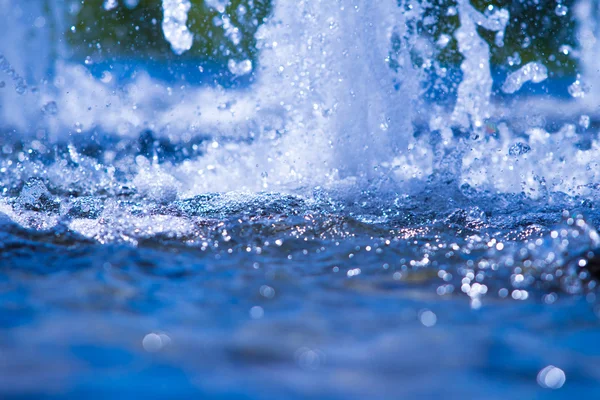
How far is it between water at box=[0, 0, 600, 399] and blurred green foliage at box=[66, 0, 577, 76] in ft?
17.7

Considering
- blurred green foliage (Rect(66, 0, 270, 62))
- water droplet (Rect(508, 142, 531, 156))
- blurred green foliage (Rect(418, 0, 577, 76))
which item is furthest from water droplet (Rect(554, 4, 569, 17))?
water droplet (Rect(508, 142, 531, 156))

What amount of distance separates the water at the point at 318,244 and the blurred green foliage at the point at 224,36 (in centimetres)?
539

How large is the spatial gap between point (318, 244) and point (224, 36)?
1227 cm

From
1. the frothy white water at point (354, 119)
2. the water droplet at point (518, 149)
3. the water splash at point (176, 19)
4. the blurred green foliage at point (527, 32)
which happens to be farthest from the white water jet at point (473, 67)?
the blurred green foliage at point (527, 32)

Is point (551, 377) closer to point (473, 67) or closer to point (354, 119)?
point (354, 119)

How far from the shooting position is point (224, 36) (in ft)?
47.0

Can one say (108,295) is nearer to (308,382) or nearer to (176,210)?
(308,382)

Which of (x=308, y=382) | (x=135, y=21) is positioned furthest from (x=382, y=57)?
(x=135, y=21)

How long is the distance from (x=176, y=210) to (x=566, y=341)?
6.60 ft

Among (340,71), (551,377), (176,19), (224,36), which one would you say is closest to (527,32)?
(224,36)

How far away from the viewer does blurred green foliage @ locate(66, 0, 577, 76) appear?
35.0 feet

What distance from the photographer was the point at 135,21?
50.2ft

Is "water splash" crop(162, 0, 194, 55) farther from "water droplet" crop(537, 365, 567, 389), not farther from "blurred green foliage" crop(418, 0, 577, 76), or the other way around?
"blurred green foliage" crop(418, 0, 577, 76)

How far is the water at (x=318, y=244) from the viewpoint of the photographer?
1.54 metres
